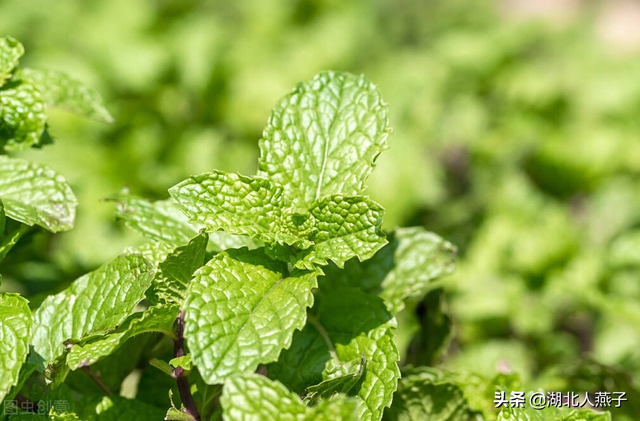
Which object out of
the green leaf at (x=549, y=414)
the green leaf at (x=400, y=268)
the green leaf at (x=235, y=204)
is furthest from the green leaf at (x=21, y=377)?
the green leaf at (x=549, y=414)

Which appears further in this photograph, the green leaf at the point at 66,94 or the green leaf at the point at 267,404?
the green leaf at the point at 66,94

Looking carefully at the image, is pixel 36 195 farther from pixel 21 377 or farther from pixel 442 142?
pixel 442 142

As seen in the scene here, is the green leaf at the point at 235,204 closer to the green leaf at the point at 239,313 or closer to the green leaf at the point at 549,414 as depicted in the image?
the green leaf at the point at 239,313

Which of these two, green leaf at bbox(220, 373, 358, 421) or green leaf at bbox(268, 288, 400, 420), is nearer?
green leaf at bbox(220, 373, 358, 421)

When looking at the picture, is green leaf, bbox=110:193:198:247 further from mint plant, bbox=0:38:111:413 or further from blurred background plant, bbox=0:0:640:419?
blurred background plant, bbox=0:0:640:419

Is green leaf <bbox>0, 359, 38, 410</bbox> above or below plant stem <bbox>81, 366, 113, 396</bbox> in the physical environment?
below

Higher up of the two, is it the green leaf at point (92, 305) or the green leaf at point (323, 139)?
the green leaf at point (323, 139)

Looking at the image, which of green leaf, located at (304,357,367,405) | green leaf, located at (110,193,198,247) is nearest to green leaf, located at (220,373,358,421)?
green leaf, located at (304,357,367,405)

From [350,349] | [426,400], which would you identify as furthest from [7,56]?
[426,400]

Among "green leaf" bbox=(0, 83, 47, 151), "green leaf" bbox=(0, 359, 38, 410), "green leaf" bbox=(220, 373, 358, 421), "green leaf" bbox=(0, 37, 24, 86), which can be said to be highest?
"green leaf" bbox=(0, 37, 24, 86)
